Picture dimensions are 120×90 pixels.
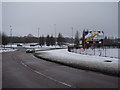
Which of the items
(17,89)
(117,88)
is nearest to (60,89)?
(17,89)

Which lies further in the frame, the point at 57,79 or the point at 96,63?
the point at 96,63

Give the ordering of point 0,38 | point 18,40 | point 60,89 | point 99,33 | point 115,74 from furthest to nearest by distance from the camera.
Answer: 1. point 18,40
2. point 0,38
3. point 99,33
4. point 115,74
5. point 60,89

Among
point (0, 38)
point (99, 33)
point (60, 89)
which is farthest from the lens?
point (0, 38)

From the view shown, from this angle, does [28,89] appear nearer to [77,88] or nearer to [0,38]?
[77,88]

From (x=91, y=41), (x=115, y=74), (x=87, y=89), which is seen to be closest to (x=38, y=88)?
(x=87, y=89)

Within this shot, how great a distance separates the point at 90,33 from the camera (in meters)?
27.2

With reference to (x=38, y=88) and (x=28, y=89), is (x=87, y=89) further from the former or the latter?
(x=28, y=89)

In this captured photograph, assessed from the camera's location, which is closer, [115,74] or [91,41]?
[115,74]

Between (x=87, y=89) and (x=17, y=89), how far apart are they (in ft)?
10.7

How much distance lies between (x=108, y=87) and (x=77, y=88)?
5.18 feet

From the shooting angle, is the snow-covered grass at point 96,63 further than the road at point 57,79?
Yes

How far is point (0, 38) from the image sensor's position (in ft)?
223

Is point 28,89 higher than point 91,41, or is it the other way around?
point 91,41

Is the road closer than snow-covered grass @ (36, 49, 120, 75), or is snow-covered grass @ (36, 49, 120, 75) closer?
the road
